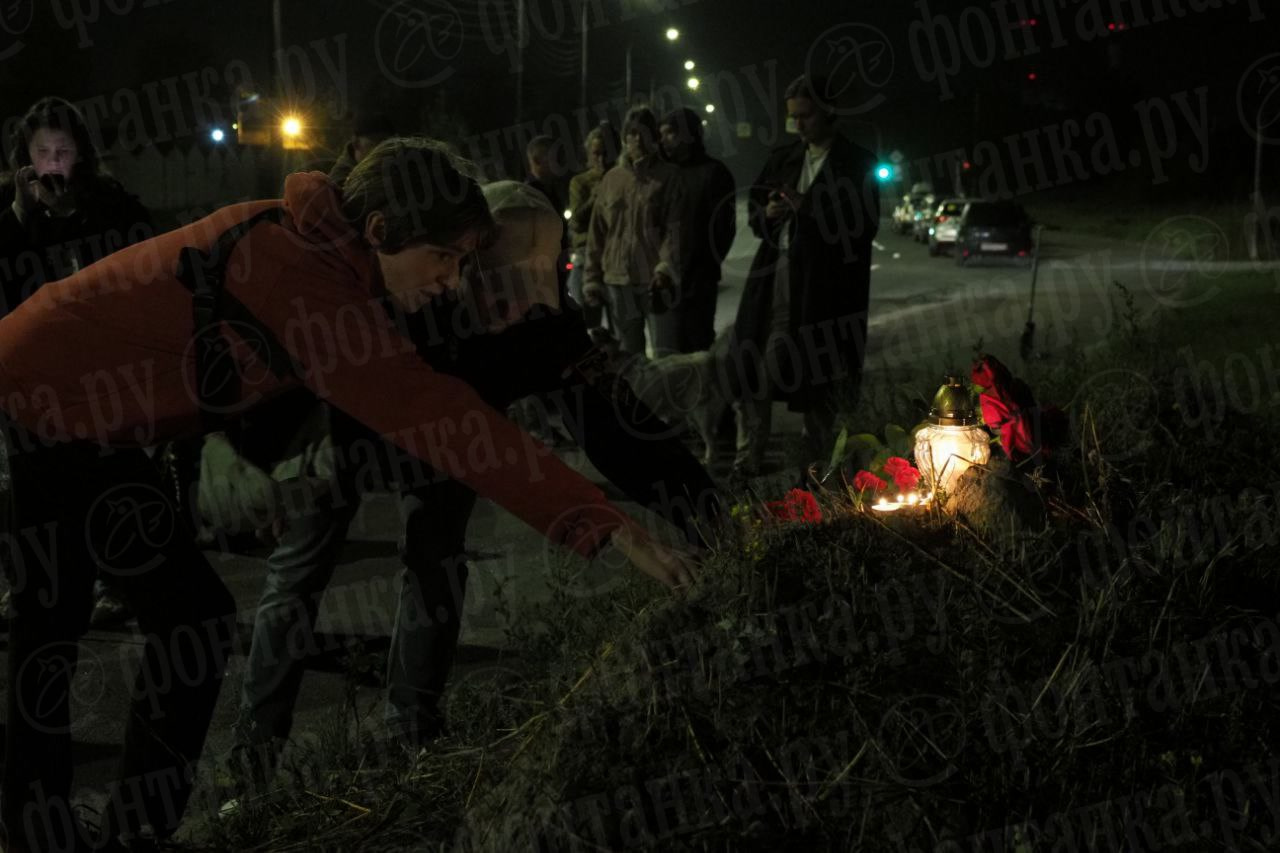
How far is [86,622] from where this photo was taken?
3186mm

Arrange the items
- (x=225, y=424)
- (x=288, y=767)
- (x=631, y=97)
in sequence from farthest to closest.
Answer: (x=631, y=97), (x=288, y=767), (x=225, y=424)

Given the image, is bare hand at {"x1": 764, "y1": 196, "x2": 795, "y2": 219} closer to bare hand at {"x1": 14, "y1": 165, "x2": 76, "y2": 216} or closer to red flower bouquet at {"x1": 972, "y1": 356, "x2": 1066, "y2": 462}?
red flower bouquet at {"x1": 972, "y1": 356, "x2": 1066, "y2": 462}

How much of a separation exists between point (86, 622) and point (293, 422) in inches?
27.8

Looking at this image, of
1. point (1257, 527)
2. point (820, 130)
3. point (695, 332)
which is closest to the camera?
point (1257, 527)

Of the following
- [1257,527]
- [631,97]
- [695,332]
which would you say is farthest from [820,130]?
[631,97]

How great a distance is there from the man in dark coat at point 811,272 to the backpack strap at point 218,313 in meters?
4.60

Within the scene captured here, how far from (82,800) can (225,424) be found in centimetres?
161

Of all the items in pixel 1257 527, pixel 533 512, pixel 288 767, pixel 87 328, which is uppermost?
pixel 87 328

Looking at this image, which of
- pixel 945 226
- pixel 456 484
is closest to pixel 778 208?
pixel 456 484

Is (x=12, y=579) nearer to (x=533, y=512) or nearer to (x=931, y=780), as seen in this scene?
(x=533, y=512)

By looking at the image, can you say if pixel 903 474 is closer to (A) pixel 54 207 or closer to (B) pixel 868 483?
(B) pixel 868 483

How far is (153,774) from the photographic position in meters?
3.12

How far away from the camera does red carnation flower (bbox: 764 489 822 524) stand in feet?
12.6

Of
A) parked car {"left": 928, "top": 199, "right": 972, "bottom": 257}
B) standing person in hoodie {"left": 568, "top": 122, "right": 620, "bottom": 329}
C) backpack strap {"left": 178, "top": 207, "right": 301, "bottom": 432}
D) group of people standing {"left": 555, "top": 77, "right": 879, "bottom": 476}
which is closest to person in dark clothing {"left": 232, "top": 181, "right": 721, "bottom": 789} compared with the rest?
backpack strap {"left": 178, "top": 207, "right": 301, "bottom": 432}
